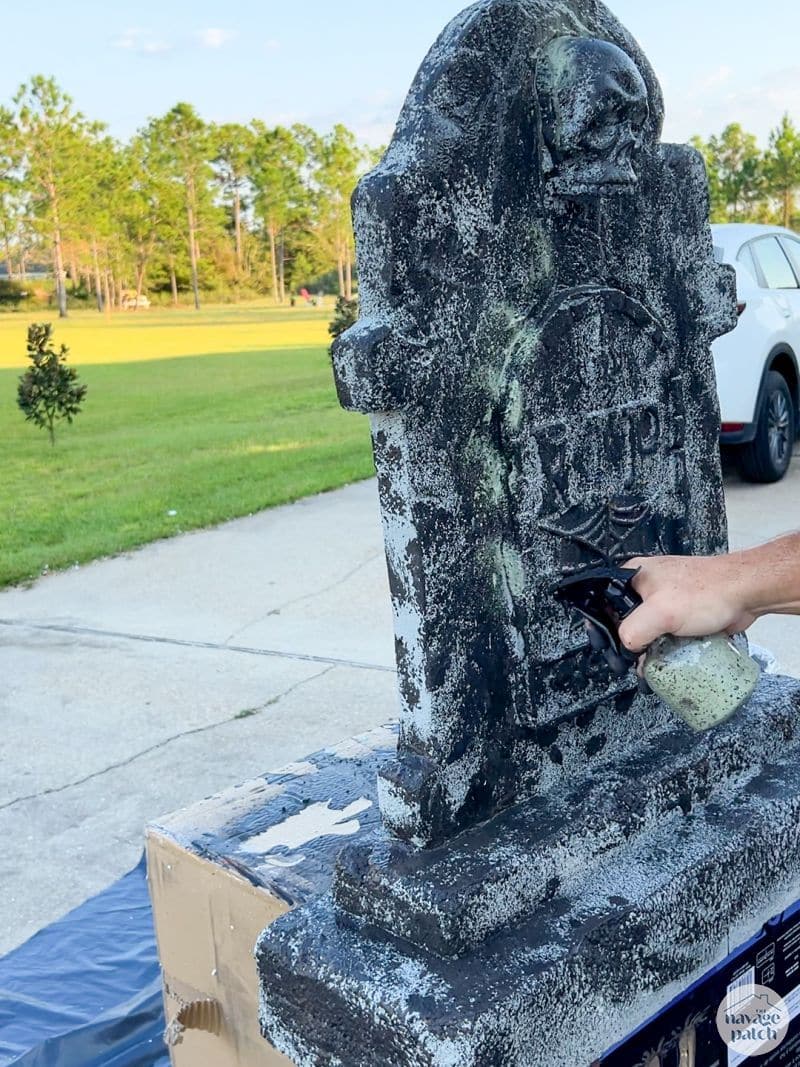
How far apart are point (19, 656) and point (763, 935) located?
387cm

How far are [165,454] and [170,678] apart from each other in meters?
6.49

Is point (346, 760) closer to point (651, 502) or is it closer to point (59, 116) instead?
point (651, 502)

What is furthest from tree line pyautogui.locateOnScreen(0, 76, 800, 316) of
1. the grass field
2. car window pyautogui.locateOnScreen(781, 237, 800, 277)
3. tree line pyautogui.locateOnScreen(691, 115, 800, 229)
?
car window pyautogui.locateOnScreen(781, 237, 800, 277)

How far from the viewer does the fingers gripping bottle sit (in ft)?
5.50

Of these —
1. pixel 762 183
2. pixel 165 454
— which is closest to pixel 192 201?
pixel 762 183

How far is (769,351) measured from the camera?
24.1 feet

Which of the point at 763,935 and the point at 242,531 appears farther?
the point at 242,531

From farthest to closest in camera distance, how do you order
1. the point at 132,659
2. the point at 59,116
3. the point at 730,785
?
the point at 59,116
the point at 132,659
the point at 730,785

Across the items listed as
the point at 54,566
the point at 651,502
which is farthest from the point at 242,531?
the point at 651,502

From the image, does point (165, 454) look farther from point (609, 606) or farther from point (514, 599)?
point (609, 606)

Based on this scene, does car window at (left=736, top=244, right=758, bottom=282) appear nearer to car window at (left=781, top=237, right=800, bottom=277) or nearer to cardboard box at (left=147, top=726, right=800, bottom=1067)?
car window at (left=781, top=237, right=800, bottom=277)

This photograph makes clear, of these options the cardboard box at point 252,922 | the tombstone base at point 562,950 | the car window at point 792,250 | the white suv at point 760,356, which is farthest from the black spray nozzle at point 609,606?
the car window at point 792,250

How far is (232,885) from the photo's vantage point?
205 centimetres

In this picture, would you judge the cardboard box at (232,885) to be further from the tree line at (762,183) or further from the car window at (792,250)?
the tree line at (762,183)
